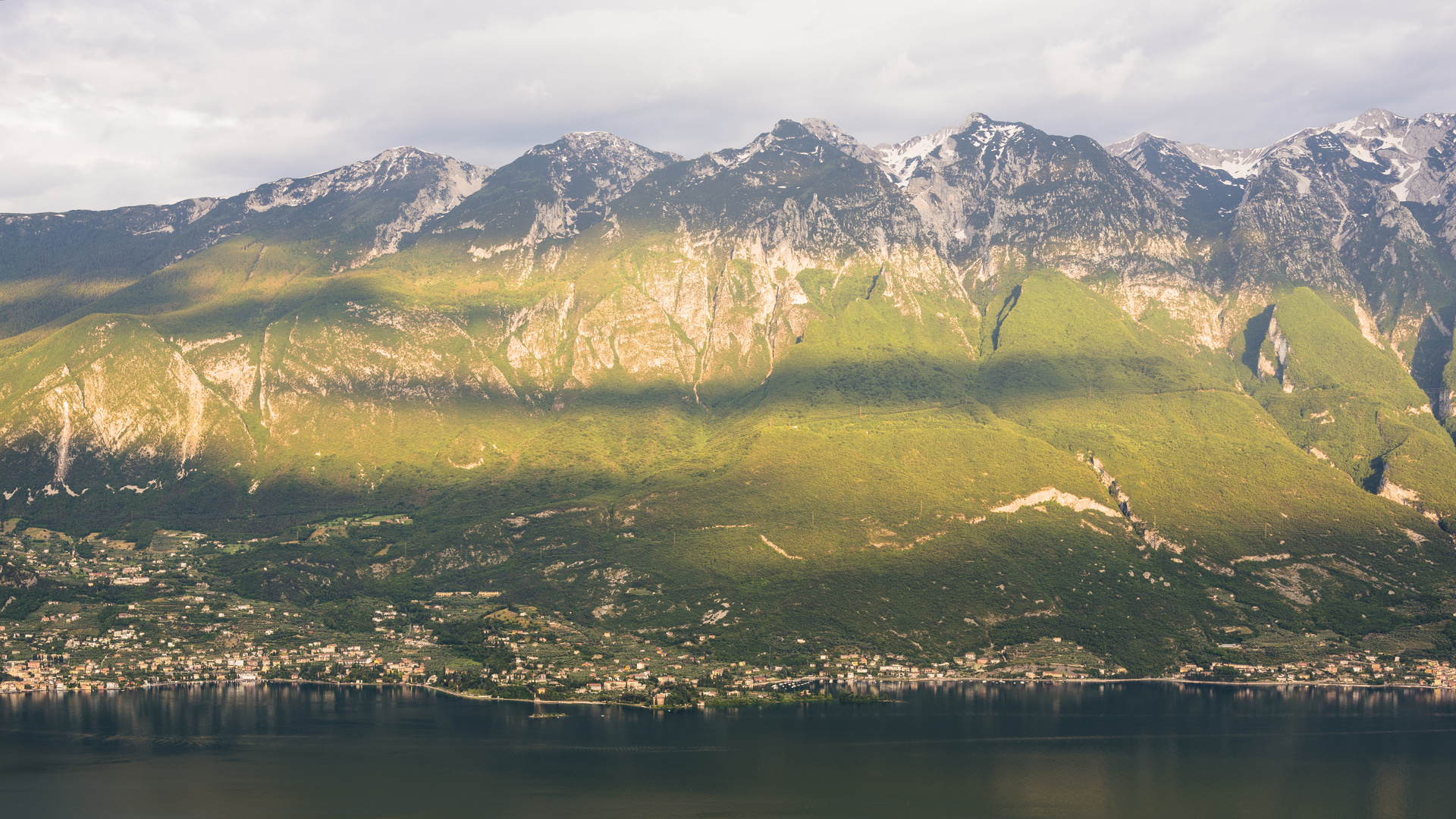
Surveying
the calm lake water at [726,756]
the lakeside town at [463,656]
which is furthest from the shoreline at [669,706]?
the calm lake water at [726,756]

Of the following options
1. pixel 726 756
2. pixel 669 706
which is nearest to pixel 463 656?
pixel 669 706

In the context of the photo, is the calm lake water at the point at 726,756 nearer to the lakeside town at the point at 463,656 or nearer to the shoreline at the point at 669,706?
the shoreline at the point at 669,706

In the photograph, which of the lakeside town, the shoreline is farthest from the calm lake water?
the lakeside town

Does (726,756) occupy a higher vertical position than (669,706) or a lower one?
higher

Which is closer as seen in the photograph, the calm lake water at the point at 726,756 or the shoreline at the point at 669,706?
the calm lake water at the point at 726,756

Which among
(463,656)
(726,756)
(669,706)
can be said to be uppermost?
(463,656)

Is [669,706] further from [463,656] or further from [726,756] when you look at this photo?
[463,656]
